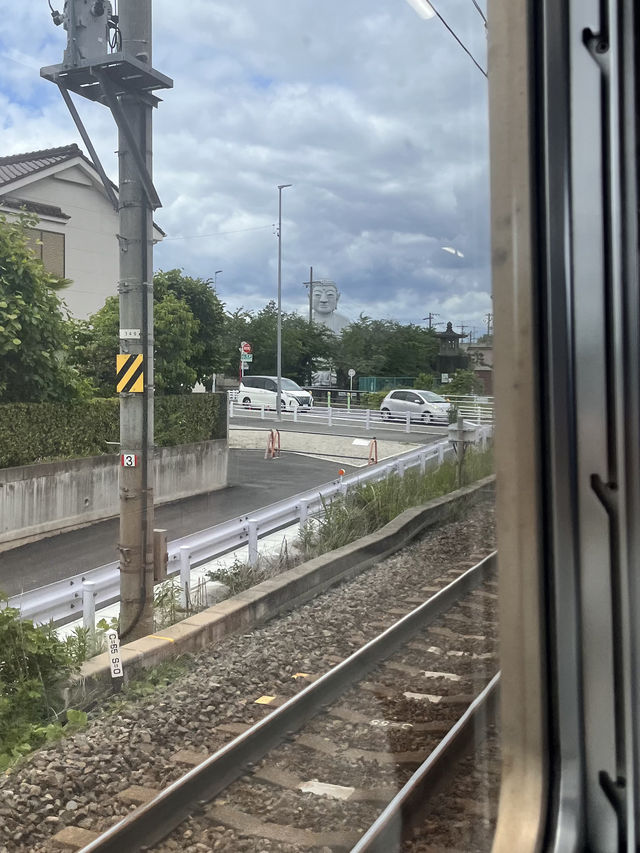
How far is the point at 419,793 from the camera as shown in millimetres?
2572

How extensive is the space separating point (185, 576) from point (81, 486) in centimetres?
80

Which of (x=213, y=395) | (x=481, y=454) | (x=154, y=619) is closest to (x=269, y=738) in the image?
(x=154, y=619)

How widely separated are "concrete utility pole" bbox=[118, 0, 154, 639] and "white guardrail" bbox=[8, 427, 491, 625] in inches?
4.6

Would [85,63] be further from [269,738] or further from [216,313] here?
[269,738]

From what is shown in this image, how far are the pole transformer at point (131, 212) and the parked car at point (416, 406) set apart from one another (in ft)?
4.41

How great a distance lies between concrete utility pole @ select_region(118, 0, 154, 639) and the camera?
127 inches

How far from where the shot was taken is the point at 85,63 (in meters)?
2.81

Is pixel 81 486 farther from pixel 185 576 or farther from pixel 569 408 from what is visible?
pixel 569 408

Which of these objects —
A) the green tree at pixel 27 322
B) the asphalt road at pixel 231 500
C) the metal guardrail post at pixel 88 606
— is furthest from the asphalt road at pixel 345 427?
the metal guardrail post at pixel 88 606

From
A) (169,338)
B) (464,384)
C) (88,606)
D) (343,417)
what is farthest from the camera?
(169,338)

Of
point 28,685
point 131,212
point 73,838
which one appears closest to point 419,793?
point 73,838

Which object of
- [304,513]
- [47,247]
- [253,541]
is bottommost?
[253,541]

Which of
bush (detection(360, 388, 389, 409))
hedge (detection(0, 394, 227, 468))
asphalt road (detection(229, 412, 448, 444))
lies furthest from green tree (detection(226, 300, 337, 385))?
hedge (detection(0, 394, 227, 468))

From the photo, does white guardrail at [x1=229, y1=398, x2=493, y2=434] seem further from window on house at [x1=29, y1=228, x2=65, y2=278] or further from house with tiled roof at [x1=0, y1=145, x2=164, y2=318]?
window on house at [x1=29, y1=228, x2=65, y2=278]
